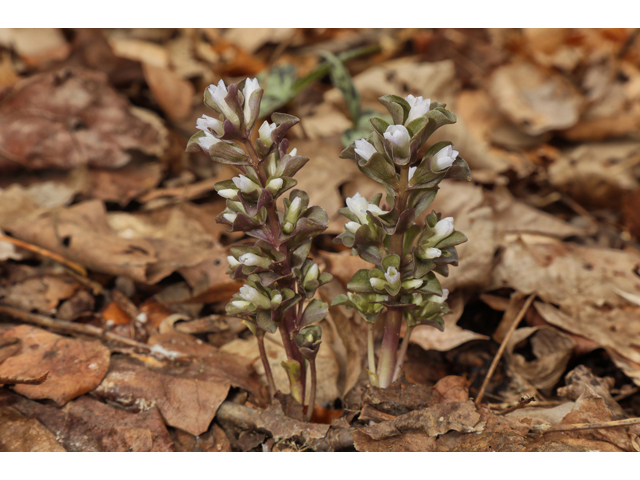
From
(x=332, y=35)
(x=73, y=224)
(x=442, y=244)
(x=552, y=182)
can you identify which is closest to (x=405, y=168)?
(x=442, y=244)

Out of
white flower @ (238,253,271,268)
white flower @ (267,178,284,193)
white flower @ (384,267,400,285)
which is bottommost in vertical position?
white flower @ (238,253,271,268)

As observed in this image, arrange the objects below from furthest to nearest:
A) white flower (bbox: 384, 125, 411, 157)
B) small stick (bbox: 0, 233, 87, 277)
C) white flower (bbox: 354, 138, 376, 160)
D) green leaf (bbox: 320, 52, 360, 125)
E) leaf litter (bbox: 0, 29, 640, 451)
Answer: green leaf (bbox: 320, 52, 360, 125)
small stick (bbox: 0, 233, 87, 277)
leaf litter (bbox: 0, 29, 640, 451)
white flower (bbox: 354, 138, 376, 160)
white flower (bbox: 384, 125, 411, 157)

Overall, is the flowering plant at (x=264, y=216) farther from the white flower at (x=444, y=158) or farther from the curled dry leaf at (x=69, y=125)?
the curled dry leaf at (x=69, y=125)

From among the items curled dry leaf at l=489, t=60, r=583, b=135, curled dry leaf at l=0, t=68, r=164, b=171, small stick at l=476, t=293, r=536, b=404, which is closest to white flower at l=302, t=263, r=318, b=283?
small stick at l=476, t=293, r=536, b=404

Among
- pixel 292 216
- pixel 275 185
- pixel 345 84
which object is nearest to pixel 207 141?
pixel 275 185

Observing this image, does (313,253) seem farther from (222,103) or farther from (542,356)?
(222,103)

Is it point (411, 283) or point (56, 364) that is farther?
point (56, 364)

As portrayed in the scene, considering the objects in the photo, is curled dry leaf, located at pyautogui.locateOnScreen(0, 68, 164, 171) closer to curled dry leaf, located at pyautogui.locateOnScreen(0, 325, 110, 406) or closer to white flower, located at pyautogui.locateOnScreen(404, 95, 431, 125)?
curled dry leaf, located at pyautogui.locateOnScreen(0, 325, 110, 406)
